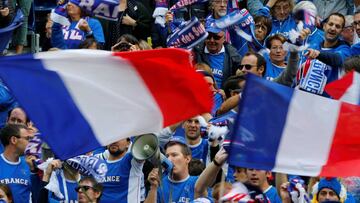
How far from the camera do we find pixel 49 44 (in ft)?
57.2

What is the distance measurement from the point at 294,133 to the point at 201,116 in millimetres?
3907

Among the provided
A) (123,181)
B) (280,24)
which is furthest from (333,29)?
(123,181)

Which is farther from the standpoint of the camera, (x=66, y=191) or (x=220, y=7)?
(x=220, y=7)

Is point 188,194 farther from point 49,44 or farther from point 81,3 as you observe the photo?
point 49,44

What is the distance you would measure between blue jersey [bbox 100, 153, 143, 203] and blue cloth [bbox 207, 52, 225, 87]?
124 inches

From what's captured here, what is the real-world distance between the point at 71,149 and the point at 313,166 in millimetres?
1742

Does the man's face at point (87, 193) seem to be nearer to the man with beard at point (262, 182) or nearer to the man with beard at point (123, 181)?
the man with beard at point (123, 181)

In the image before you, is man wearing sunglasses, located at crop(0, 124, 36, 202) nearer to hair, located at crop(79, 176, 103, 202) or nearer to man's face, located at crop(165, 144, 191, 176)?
hair, located at crop(79, 176, 103, 202)

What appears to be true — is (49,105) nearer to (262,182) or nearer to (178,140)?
(262,182)

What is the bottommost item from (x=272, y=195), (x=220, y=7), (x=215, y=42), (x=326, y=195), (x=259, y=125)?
(x=215, y=42)

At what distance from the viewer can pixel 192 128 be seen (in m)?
13.9

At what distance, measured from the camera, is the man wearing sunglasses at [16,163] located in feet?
45.0

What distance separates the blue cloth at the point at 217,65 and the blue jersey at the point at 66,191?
3.39 m

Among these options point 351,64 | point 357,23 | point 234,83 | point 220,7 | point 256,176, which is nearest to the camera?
point 256,176
